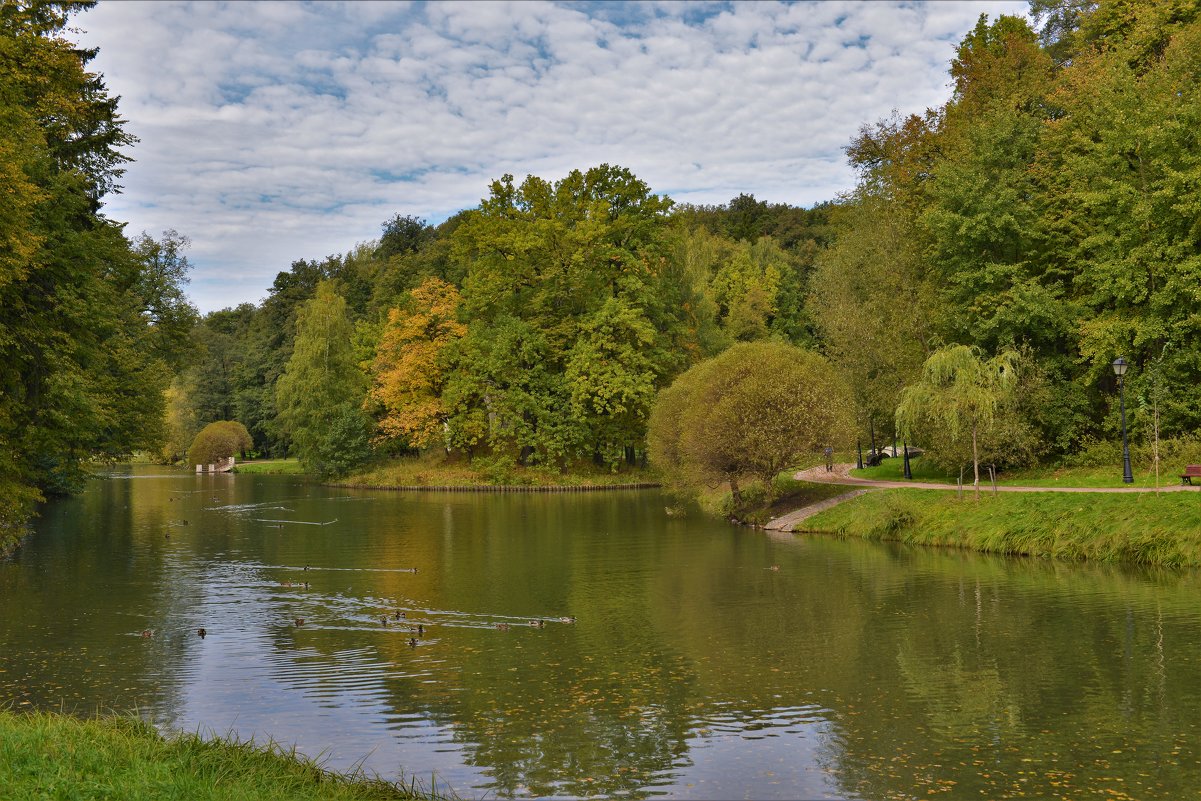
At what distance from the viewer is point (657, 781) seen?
43.7ft

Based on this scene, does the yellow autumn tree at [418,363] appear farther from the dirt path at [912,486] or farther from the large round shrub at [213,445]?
the large round shrub at [213,445]

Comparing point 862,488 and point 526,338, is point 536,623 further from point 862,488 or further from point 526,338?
point 526,338

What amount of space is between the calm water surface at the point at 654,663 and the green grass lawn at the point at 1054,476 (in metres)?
8.36

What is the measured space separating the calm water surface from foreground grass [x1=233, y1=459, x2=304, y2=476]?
209 ft

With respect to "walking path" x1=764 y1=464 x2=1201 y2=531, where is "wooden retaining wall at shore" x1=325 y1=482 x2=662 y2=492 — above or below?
below

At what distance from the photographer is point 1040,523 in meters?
33.7

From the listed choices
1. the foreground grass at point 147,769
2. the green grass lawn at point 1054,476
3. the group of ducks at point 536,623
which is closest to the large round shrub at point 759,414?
the green grass lawn at point 1054,476

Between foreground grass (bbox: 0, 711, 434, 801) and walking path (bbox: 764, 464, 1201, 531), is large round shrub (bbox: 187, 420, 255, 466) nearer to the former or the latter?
walking path (bbox: 764, 464, 1201, 531)

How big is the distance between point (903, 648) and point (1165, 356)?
27.0 metres

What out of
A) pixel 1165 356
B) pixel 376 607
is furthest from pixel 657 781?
pixel 1165 356

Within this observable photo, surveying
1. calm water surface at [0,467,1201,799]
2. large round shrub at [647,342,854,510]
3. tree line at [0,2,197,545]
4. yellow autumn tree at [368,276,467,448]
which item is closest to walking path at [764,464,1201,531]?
large round shrub at [647,342,854,510]

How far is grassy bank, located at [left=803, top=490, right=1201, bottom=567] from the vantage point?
98.5 feet

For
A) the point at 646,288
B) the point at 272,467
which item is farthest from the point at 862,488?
the point at 272,467

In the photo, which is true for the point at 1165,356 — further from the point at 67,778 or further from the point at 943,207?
the point at 67,778
